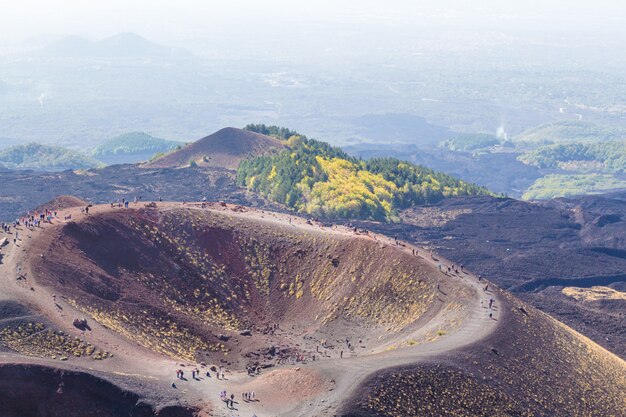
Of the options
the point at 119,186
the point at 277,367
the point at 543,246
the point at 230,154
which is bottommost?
the point at 543,246

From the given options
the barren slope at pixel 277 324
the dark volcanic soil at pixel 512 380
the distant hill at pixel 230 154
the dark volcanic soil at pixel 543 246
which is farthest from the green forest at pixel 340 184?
the dark volcanic soil at pixel 512 380

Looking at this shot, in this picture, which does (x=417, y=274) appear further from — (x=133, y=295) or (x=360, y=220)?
(x=360, y=220)

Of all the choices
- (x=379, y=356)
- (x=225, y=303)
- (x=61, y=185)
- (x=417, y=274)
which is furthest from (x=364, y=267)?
(x=61, y=185)

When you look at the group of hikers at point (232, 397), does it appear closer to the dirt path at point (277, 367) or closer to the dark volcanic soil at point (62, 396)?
the dirt path at point (277, 367)

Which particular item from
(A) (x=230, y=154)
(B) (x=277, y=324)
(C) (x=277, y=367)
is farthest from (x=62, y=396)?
(A) (x=230, y=154)

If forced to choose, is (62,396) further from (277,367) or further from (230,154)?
(230,154)

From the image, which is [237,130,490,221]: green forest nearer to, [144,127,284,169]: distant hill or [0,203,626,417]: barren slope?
[144,127,284,169]: distant hill
